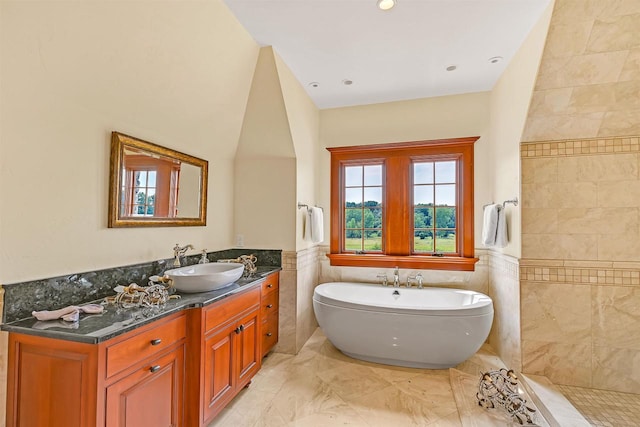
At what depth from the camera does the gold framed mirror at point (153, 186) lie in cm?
182

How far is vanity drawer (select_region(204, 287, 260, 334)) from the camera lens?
1.80 m

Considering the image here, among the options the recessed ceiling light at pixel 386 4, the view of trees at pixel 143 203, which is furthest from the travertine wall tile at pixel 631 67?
the view of trees at pixel 143 203

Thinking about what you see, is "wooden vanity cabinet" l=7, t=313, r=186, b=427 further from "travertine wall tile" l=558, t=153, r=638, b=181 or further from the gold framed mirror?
"travertine wall tile" l=558, t=153, r=638, b=181

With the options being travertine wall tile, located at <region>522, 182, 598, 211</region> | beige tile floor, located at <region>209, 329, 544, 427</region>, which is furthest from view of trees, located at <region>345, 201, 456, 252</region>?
beige tile floor, located at <region>209, 329, 544, 427</region>

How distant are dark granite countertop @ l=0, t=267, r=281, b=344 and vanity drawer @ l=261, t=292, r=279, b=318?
3.24 ft

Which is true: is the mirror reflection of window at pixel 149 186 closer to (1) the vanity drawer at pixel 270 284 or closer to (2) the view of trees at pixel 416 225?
(1) the vanity drawer at pixel 270 284

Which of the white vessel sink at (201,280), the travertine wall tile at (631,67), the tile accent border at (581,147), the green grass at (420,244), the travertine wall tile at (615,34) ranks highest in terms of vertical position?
the travertine wall tile at (615,34)

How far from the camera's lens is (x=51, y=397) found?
4.09 ft

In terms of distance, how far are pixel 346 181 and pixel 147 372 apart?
2865mm

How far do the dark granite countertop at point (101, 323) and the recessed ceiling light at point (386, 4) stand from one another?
221 centimetres

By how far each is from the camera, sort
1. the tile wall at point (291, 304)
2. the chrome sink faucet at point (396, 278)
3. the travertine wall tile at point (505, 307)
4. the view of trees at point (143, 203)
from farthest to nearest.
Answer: the chrome sink faucet at point (396, 278) → the tile wall at point (291, 304) → the travertine wall tile at point (505, 307) → the view of trees at point (143, 203)

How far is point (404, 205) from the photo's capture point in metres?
3.49

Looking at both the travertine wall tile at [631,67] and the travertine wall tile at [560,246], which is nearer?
the travertine wall tile at [631,67]

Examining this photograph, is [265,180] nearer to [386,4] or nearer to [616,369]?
[386,4]
